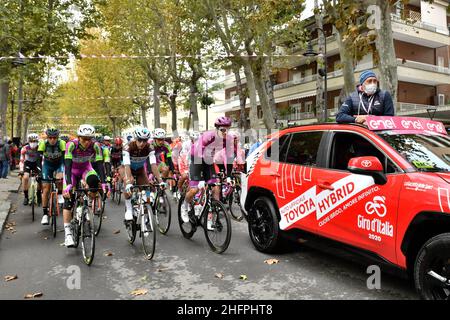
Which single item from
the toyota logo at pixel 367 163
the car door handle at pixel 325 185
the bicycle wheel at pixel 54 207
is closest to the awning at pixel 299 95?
the bicycle wheel at pixel 54 207

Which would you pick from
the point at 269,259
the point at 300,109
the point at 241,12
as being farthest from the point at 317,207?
the point at 300,109

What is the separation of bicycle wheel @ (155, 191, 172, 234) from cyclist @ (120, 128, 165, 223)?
1.83 feet

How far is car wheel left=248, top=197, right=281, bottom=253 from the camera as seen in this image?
233 inches

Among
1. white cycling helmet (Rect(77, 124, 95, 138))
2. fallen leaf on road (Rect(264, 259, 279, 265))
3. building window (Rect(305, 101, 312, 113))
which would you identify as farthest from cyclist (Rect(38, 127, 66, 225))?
building window (Rect(305, 101, 312, 113))

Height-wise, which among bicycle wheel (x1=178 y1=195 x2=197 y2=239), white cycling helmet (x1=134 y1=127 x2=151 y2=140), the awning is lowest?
bicycle wheel (x1=178 y1=195 x2=197 y2=239)

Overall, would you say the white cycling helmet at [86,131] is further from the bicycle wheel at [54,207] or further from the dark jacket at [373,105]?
the dark jacket at [373,105]

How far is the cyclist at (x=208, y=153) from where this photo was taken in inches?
279

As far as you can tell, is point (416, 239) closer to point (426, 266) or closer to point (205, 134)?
point (426, 266)

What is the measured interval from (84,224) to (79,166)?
142cm

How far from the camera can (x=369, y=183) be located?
4.29 meters

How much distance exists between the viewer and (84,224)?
6.30 meters

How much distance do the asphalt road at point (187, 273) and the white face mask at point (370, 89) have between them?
2.28 m

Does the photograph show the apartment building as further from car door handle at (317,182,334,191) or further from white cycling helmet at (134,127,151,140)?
car door handle at (317,182,334,191)

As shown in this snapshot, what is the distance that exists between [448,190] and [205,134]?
432cm
